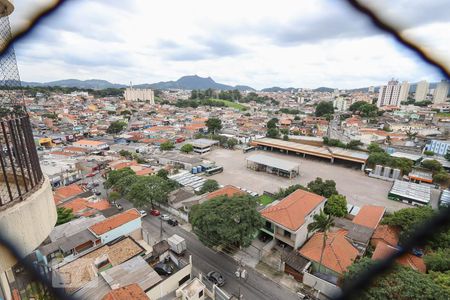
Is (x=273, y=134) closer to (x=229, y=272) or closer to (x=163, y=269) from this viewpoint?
(x=229, y=272)

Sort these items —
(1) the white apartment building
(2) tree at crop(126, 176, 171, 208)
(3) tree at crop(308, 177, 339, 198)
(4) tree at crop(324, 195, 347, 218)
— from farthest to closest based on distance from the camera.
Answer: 1. (1) the white apartment building
2. (3) tree at crop(308, 177, 339, 198)
3. (2) tree at crop(126, 176, 171, 208)
4. (4) tree at crop(324, 195, 347, 218)

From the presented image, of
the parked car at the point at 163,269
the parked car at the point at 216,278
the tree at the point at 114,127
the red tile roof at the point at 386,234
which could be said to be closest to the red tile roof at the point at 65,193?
the parked car at the point at 163,269

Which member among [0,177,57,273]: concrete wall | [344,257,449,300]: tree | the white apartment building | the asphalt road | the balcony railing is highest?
the balcony railing

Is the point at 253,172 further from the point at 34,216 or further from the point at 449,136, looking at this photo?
the point at 449,136

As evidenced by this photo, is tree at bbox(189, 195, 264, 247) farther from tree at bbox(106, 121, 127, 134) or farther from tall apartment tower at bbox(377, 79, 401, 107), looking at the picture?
tall apartment tower at bbox(377, 79, 401, 107)

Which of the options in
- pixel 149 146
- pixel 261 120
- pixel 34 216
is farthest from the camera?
pixel 261 120

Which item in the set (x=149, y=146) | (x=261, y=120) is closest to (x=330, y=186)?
(x=149, y=146)

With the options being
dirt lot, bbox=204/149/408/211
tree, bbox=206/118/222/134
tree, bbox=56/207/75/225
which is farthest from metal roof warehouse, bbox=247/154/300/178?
tree, bbox=206/118/222/134
